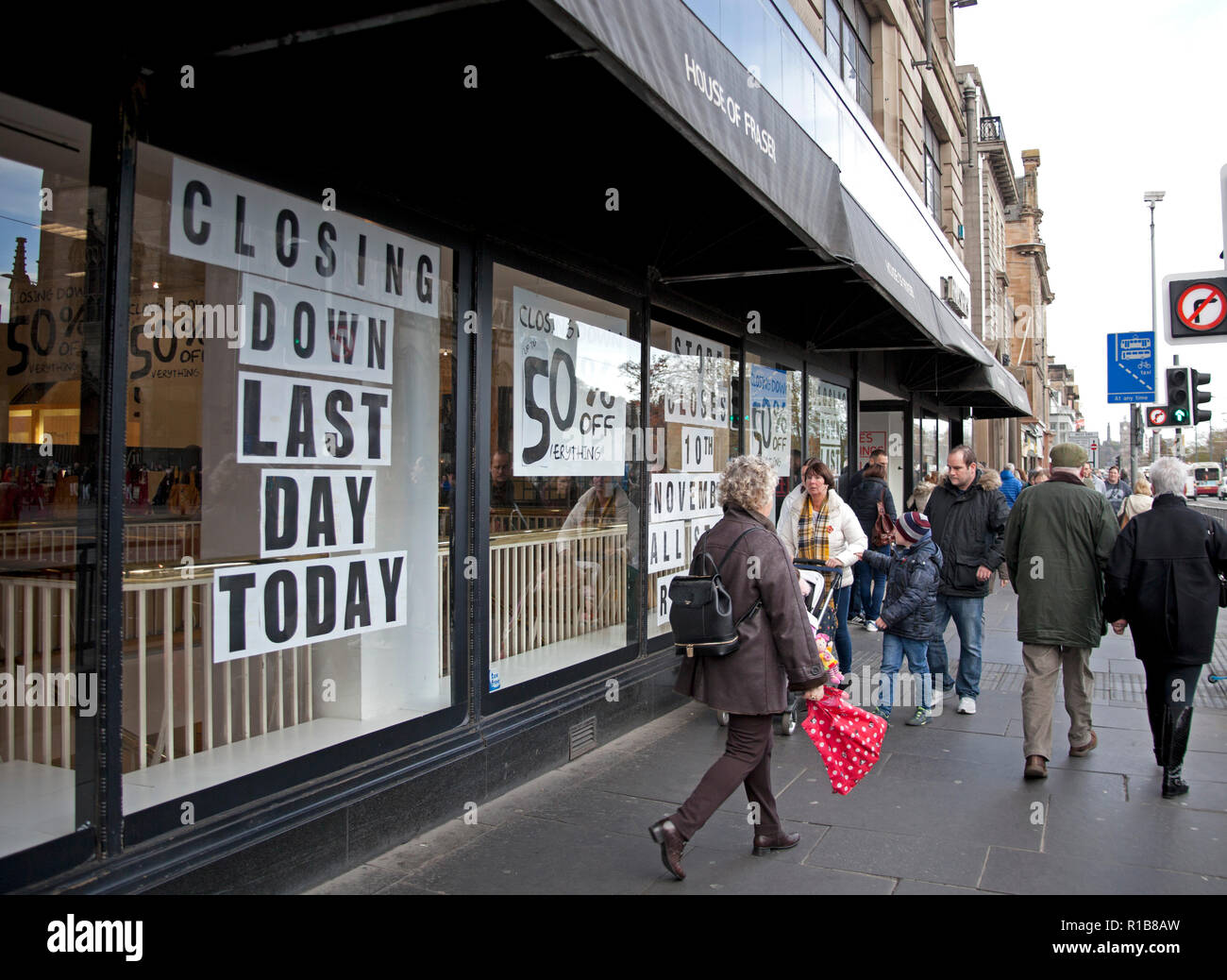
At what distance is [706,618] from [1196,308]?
196 inches

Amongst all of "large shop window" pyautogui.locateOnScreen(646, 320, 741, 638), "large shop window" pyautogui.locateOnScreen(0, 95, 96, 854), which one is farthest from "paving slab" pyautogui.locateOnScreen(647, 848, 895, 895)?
"large shop window" pyautogui.locateOnScreen(646, 320, 741, 638)

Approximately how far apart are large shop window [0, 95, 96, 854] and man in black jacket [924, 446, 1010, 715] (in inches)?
209

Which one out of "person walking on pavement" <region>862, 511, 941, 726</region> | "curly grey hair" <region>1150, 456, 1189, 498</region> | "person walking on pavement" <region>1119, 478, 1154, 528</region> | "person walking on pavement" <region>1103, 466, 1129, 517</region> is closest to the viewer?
"curly grey hair" <region>1150, 456, 1189, 498</region>

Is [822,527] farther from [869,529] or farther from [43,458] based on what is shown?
[43,458]

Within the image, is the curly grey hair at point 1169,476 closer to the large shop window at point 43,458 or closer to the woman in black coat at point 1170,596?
the woman in black coat at point 1170,596

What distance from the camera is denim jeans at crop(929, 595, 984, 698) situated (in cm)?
671

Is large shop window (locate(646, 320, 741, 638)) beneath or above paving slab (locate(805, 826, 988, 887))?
above

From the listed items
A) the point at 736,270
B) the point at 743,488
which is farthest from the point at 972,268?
the point at 743,488

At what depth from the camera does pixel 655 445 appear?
711 cm

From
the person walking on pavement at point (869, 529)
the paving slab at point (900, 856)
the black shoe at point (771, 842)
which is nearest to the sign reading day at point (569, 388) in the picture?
the black shoe at point (771, 842)

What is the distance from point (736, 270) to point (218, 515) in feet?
13.8

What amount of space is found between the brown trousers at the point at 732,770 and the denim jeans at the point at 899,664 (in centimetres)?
264

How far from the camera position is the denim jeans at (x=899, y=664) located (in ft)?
21.0

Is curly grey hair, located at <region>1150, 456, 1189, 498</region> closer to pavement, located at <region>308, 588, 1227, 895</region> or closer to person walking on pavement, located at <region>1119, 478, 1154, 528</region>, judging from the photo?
pavement, located at <region>308, 588, 1227, 895</region>
